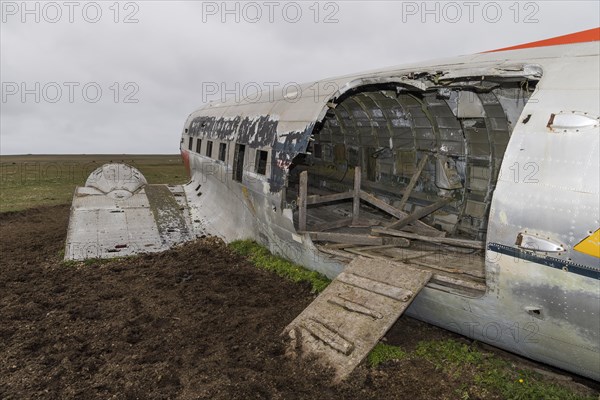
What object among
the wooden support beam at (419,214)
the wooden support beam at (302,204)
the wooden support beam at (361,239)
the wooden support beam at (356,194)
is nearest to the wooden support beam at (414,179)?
the wooden support beam at (419,214)

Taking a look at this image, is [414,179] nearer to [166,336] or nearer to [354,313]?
[354,313]

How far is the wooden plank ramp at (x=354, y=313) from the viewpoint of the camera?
611 cm

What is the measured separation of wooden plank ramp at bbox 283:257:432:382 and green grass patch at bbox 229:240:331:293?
128 centimetres

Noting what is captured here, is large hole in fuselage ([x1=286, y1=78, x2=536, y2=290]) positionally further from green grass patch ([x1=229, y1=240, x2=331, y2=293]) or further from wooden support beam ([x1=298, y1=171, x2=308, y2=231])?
green grass patch ([x1=229, y1=240, x2=331, y2=293])

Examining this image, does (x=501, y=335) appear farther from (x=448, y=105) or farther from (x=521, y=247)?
(x=448, y=105)

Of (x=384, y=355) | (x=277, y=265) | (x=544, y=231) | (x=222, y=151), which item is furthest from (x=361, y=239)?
(x=222, y=151)

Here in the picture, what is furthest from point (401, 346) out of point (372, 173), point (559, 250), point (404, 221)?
point (372, 173)

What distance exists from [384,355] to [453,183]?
18.7 ft

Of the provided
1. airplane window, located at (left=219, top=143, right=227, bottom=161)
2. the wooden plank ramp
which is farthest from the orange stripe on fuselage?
airplane window, located at (left=219, top=143, right=227, bottom=161)

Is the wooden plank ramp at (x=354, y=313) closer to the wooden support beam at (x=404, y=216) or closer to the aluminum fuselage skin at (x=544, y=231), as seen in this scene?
the aluminum fuselage skin at (x=544, y=231)

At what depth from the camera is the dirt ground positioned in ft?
19.2

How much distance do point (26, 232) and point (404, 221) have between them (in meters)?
13.8

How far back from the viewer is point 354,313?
22.1ft

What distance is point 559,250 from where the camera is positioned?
4.73m
